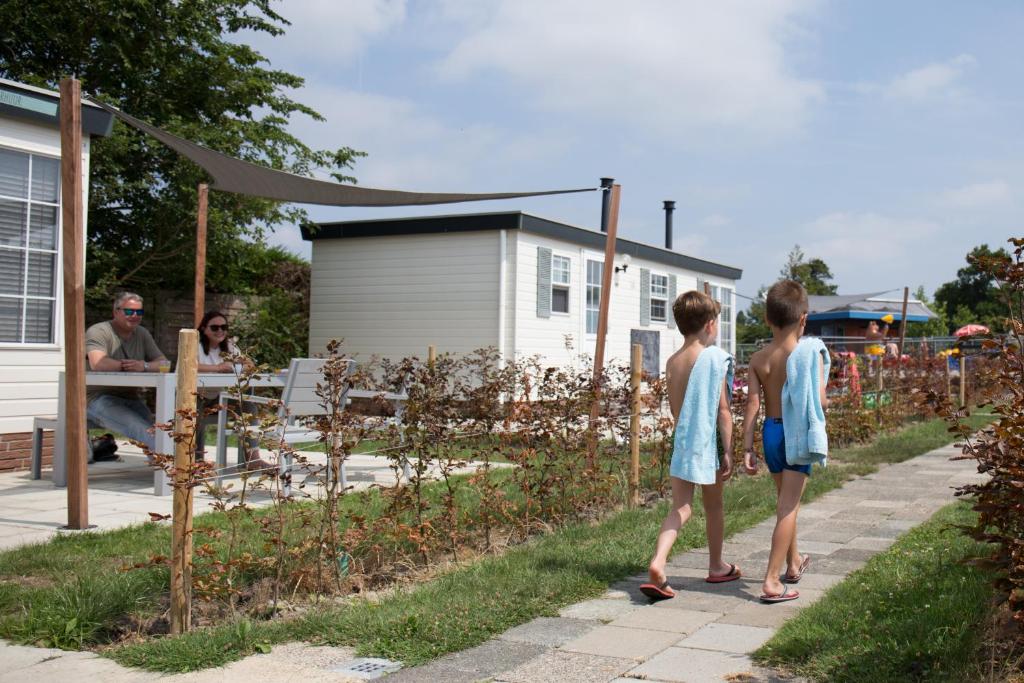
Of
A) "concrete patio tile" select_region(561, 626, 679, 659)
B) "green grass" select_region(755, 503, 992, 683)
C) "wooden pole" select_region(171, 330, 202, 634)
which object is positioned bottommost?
"concrete patio tile" select_region(561, 626, 679, 659)

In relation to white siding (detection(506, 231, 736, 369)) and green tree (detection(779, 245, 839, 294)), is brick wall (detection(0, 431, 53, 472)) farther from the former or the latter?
green tree (detection(779, 245, 839, 294))

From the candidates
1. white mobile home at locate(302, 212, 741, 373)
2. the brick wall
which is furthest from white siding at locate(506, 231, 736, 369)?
the brick wall

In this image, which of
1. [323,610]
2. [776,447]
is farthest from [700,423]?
[323,610]

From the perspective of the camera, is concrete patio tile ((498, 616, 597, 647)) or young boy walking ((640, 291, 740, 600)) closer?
concrete patio tile ((498, 616, 597, 647))

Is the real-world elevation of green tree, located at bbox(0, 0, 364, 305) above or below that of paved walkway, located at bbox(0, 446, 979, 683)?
above

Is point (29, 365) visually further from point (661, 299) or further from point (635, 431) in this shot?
point (661, 299)

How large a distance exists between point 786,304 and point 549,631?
172 centimetres

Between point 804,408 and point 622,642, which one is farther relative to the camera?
point 804,408

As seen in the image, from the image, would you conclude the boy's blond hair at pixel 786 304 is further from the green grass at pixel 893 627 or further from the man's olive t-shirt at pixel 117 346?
the man's olive t-shirt at pixel 117 346

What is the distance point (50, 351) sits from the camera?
8172mm

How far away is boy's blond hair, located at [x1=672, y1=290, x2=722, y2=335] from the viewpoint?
431cm

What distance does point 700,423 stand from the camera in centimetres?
430

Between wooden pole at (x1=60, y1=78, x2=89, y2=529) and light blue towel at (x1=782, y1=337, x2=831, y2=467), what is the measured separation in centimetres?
367

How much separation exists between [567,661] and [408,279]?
1287cm
